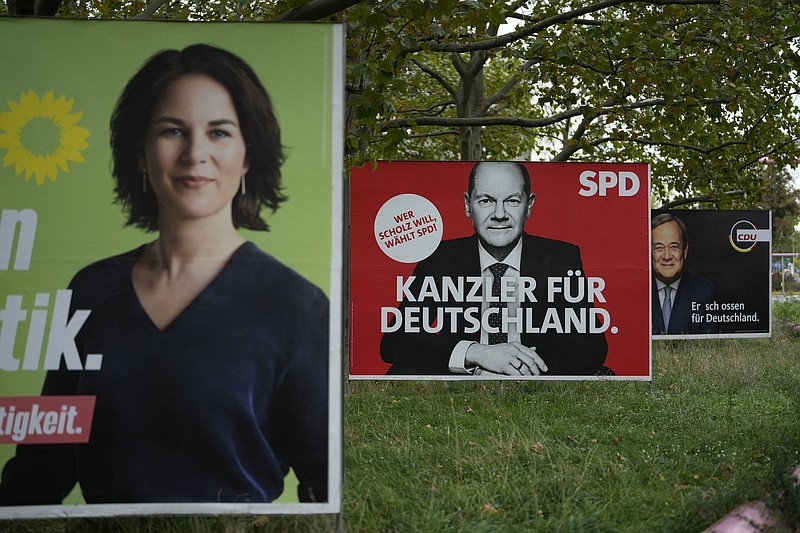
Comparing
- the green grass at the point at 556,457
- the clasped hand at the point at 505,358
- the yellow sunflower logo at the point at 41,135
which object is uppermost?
the yellow sunflower logo at the point at 41,135

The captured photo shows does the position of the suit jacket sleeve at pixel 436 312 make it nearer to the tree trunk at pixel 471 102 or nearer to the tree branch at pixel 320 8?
the tree branch at pixel 320 8

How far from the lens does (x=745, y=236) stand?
51.9 ft

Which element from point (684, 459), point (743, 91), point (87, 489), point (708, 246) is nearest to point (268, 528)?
point (87, 489)

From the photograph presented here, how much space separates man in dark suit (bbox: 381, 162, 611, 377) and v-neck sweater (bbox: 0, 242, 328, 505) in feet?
17.2

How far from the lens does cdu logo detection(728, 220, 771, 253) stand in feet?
51.7

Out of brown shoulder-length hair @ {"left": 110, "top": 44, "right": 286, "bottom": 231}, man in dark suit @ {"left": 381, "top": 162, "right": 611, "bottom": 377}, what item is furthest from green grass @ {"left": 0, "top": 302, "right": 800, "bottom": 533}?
brown shoulder-length hair @ {"left": 110, "top": 44, "right": 286, "bottom": 231}

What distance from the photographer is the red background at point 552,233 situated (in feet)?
32.2

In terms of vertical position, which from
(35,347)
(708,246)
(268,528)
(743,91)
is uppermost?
(743,91)

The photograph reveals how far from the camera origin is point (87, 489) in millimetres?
4477

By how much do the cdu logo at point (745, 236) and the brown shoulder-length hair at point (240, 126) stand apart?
12.9 meters

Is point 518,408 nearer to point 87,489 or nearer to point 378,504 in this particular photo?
point 378,504

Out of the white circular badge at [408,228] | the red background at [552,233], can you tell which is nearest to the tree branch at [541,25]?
the red background at [552,233]

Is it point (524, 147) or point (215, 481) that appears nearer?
point (215, 481)

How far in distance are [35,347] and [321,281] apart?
145 centimetres
